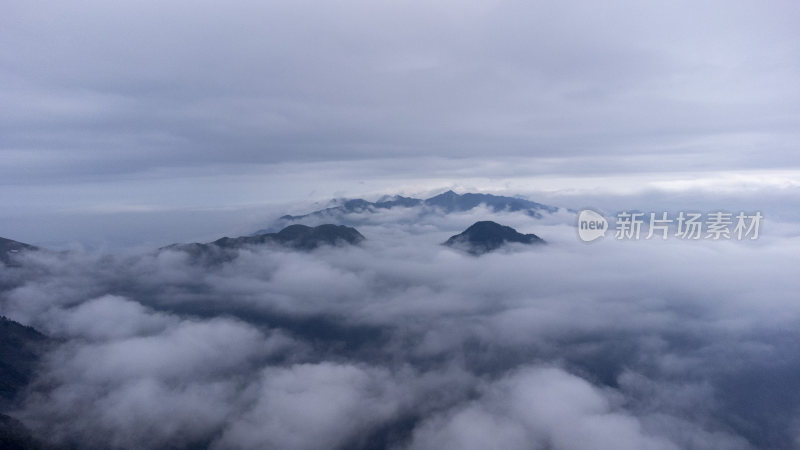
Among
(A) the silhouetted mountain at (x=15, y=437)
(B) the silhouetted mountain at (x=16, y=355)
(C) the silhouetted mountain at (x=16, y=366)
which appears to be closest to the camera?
(A) the silhouetted mountain at (x=15, y=437)

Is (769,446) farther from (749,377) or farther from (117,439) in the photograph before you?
(117,439)

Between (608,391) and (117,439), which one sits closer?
(117,439)

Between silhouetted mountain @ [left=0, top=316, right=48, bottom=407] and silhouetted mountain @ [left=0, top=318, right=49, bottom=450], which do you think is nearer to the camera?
silhouetted mountain @ [left=0, top=318, right=49, bottom=450]

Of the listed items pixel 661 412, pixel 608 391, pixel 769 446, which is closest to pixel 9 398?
pixel 608 391

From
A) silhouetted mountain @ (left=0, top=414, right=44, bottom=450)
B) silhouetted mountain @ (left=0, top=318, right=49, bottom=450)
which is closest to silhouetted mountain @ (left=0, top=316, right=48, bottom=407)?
silhouetted mountain @ (left=0, top=318, right=49, bottom=450)

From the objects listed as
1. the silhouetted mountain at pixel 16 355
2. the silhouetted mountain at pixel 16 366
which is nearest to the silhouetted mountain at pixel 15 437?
the silhouetted mountain at pixel 16 366

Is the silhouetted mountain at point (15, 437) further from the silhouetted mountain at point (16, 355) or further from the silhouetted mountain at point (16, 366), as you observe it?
the silhouetted mountain at point (16, 355)

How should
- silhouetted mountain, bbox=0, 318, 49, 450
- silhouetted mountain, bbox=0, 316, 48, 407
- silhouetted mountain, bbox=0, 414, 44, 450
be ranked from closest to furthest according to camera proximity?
silhouetted mountain, bbox=0, 414, 44, 450
silhouetted mountain, bbox=0, 318, 49, 450
silhouetted mountain, bbox=0, 316, 48, 407

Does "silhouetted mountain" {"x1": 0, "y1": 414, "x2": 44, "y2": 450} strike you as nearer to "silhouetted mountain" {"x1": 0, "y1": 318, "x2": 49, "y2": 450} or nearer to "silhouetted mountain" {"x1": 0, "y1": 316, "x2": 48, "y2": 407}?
"silhouetted mountain" {"x1": 0, "y1": 318, "x2": 49, "y2": 450}

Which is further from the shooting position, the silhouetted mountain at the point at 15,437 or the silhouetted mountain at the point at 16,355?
the silhouetted mountain at the point at 16,355

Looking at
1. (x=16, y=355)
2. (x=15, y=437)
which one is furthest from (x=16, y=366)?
(x=15, y=437)

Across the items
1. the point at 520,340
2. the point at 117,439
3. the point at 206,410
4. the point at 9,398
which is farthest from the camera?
the point at 520,340
